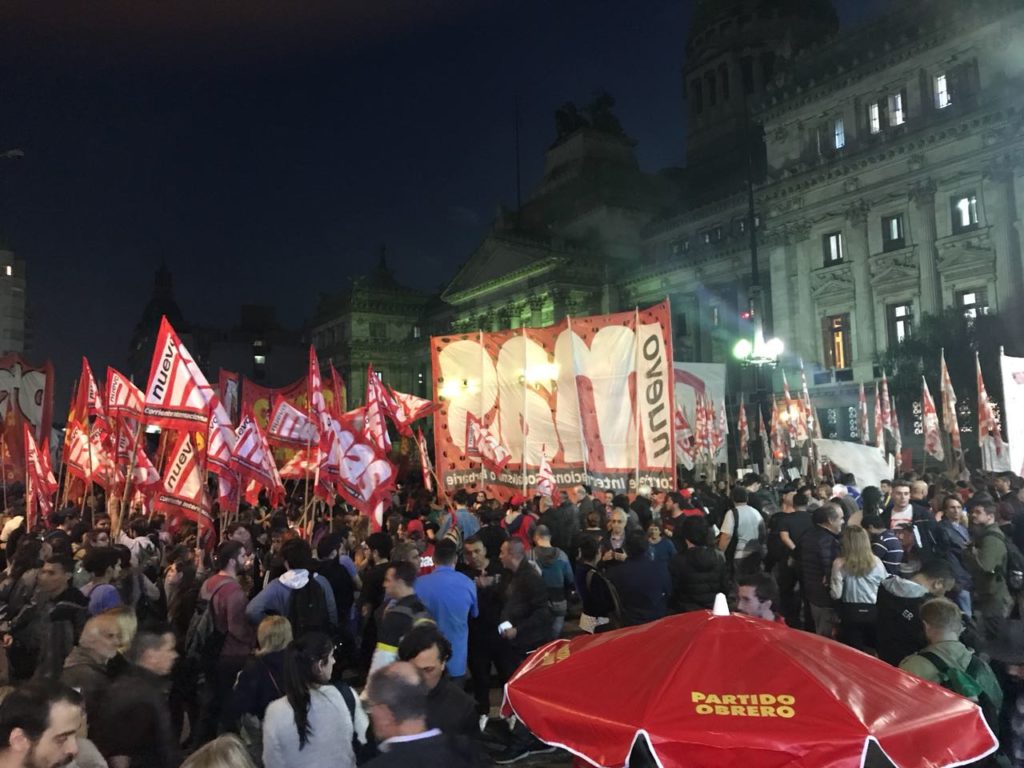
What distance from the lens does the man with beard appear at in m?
3.02

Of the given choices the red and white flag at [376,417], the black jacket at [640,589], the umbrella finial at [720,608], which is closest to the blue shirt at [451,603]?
the black jacket at [640,589]

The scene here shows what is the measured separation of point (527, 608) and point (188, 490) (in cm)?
566

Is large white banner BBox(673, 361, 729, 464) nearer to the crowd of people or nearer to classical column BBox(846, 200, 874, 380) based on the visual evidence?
classical column BBox(846, 200, 874, 380)

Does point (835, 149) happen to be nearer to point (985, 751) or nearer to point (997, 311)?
point (997, 311)

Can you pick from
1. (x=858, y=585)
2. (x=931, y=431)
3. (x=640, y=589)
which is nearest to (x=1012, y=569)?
(x=858, y=585)

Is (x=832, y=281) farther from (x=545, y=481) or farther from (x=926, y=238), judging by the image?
(x=545, y=481)

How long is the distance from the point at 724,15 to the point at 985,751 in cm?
6173

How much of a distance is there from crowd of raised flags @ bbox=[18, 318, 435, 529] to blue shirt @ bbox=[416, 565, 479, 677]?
4.46 m

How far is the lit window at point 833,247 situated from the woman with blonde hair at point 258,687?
32167 millimetres

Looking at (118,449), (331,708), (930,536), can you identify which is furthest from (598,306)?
(331,708)

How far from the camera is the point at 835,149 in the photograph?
3238cm

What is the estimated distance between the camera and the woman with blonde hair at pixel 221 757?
9.45 feet

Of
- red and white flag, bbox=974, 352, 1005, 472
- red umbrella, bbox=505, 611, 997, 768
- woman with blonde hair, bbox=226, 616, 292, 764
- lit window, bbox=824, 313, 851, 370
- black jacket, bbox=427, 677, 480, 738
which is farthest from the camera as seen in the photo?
lit window, bbox=824, 313, 851, 370

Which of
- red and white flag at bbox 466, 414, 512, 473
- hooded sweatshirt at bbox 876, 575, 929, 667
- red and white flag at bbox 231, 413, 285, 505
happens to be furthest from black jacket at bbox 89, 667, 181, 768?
red and white flag at bbox 466, 414, 512, 473
